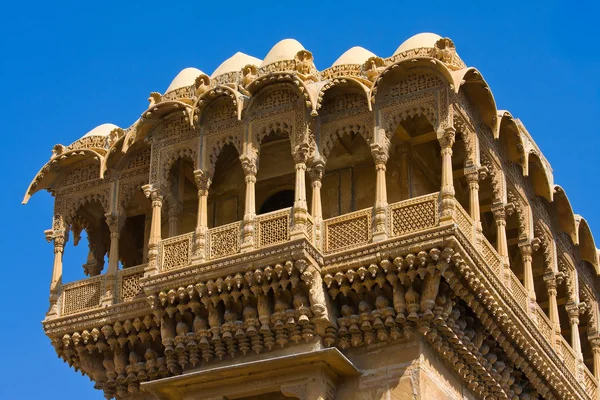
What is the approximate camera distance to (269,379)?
809 inches

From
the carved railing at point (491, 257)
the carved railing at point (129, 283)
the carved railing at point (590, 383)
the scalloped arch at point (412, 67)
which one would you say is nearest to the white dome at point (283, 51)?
the scalloped arch at point (412, 67)

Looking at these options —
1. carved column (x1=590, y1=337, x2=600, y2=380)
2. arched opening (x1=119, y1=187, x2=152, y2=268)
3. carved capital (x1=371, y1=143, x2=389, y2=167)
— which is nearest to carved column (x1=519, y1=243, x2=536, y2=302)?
carved column (x1=590, y1=337, x2=600, y2=380)

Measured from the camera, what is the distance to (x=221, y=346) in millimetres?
21047

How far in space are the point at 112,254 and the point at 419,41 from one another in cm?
527

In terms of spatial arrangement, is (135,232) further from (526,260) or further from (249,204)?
(526,260)

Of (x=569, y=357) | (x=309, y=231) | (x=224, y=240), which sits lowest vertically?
(x=569, y=357)

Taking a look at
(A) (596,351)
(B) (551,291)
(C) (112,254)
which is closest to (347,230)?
(C) (112,254)

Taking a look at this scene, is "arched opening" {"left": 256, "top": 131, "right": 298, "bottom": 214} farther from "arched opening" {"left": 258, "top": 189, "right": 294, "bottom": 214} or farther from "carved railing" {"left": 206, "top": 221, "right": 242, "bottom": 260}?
"carved railing" {"left": 206, "top": 221, "right": 242, "bottom": 260}

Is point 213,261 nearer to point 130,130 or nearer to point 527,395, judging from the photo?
point 130,130

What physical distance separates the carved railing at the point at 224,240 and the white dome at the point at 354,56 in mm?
2722

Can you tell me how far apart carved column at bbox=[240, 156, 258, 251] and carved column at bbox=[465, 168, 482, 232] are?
9.38 ft

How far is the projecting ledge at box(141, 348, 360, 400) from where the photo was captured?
20125 millimetres

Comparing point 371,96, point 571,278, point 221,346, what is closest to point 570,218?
point 571,278

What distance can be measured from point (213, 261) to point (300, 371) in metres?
1.89
